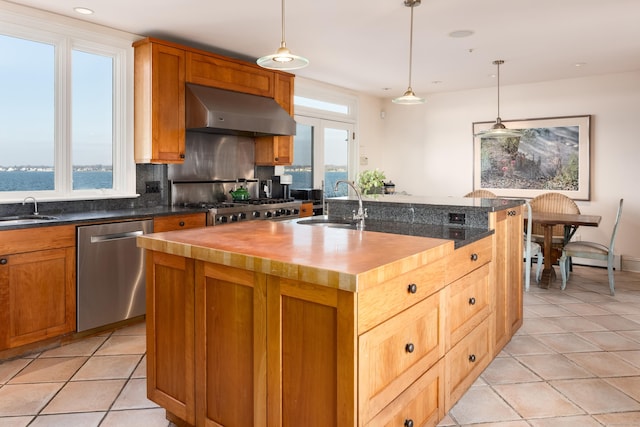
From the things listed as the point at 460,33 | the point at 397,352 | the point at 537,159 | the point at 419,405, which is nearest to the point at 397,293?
the point at 397,352

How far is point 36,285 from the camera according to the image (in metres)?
3.07

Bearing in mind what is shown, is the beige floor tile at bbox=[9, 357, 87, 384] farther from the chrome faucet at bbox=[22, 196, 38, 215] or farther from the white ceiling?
the white ceiling

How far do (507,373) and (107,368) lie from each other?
2.49m

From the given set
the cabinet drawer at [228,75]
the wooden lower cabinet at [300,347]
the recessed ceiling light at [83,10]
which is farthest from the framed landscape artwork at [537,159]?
the recessed ceiling light at [83,10]

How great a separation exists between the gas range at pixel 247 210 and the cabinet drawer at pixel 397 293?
8.58 feet

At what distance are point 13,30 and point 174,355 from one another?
2928 millimetres

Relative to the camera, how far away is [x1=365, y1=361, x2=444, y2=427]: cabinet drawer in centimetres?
166

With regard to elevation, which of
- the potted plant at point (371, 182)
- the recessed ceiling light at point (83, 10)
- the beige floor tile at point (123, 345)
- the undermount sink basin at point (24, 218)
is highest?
the recessed ceiling light at point (83, 10)

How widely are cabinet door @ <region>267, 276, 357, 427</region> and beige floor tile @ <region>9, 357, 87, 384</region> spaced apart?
180 cm

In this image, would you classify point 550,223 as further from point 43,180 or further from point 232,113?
point 43,180

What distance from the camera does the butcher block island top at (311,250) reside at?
1.49 m

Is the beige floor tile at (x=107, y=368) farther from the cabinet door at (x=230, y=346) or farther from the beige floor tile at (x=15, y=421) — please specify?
the cabinet door at (x=230, y=346)

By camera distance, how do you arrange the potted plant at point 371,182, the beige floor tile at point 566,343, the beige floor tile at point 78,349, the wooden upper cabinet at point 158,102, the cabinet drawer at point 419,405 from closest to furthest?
the cabinet drawer at point 419,405, the beige floor tile at point 78,349, the beige floor tile at point 566,343, the wooden upper cabinet at point 158,102, the potted plant at point 371,182

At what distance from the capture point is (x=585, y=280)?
525 centimetres
